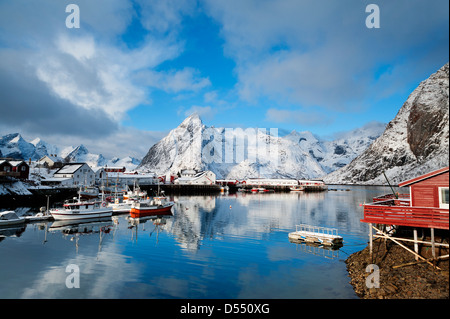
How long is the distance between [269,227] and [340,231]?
10881 millimetres

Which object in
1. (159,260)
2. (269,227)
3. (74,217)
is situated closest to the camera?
(159,260)

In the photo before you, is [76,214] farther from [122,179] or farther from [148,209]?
[122,179]

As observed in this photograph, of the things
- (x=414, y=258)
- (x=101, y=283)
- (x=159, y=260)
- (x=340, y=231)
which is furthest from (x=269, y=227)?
(x=101, y=283)

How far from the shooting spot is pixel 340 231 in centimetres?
3866

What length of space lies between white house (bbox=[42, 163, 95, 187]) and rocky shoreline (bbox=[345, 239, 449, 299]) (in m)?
110

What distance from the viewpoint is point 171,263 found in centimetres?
2397

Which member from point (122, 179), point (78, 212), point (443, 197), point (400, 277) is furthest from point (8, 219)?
point (122, 179)

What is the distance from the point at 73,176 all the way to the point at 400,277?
11990 centimetres

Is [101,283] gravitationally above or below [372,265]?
below

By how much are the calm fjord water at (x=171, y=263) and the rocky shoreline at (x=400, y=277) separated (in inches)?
42.9

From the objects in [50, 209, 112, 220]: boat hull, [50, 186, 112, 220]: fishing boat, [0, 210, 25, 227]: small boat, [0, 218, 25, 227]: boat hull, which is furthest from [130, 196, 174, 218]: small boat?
[0, 210, 25, 227]: small boat

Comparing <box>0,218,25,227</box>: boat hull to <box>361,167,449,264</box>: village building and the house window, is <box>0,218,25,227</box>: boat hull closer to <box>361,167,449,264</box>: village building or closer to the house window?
<box>361,167,449,264</box>: village building

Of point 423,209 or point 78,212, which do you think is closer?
point 423,209
